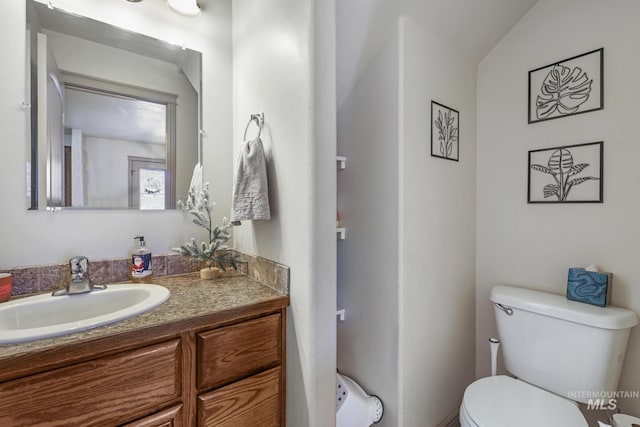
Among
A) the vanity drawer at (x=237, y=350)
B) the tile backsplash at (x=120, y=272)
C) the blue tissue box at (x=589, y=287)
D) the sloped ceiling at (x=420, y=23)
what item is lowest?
the vanity drawer at (x=237, y=350)

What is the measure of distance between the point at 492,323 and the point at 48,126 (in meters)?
2.33

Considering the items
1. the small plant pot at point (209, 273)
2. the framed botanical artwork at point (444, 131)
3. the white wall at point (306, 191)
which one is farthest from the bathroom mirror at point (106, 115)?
the framed botanical artwork at point (444, 131)

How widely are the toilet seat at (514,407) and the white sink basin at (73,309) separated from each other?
47.3 inches

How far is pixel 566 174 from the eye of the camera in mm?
1386

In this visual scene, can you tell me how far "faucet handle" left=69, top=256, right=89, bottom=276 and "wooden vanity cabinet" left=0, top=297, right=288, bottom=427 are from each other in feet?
1.48

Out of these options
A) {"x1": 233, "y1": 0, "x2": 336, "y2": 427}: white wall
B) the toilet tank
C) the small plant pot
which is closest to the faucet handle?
the small plant pot

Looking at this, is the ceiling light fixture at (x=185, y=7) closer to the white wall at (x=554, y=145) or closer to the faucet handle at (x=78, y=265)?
the faucet handle at (x=78, y=265)

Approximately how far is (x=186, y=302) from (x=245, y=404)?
0.39 m

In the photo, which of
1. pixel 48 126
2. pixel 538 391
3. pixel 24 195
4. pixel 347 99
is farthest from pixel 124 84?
pixel 538 391

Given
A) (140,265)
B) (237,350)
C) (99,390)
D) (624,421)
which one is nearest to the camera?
(99,390)

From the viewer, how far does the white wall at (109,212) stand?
1.01m

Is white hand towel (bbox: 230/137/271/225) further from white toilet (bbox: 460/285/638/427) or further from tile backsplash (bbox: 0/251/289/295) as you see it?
white toilet (bbox: 460/285/638/427)

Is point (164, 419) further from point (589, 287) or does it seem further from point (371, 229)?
point (589, 287)

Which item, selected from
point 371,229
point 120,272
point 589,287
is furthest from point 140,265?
point 589,287
